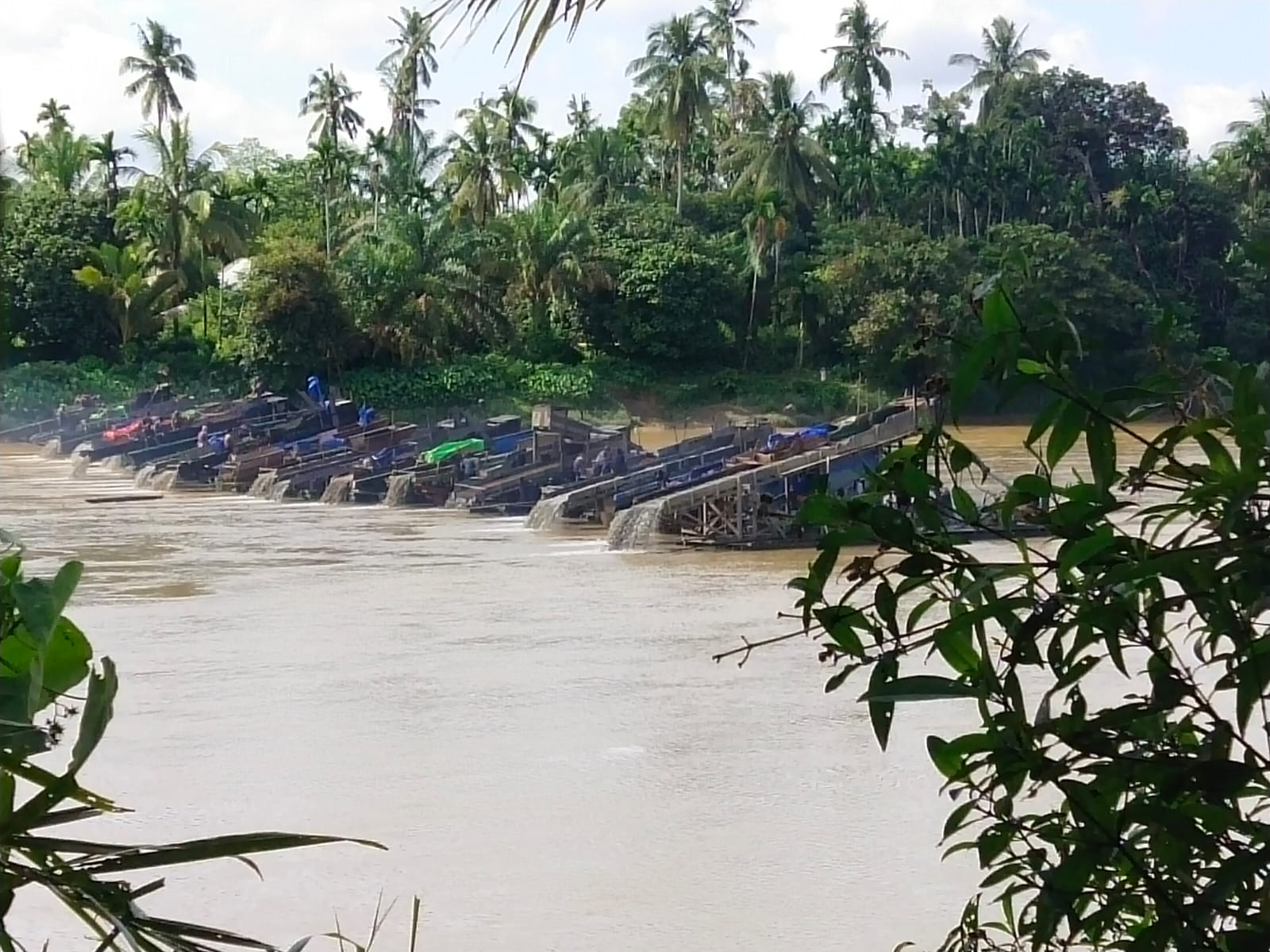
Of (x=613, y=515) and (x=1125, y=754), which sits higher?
(x=1125, y=754)

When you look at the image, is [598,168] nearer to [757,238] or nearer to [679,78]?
[679,78]

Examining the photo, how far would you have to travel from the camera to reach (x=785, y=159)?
2153cm

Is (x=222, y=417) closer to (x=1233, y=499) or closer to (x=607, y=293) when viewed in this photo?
(x=607, y=293)

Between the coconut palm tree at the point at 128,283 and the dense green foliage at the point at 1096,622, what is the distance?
19.4 meters

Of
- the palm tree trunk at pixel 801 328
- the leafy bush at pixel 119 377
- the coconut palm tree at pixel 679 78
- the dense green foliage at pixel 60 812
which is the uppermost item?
the coconut palm tree at pixel 679 78

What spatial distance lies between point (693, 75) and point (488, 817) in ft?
58.4

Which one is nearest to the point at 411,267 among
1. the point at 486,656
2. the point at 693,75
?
the point at 693,75

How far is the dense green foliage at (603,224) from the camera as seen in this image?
61.6ft

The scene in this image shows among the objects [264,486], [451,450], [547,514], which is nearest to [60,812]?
[547,514]

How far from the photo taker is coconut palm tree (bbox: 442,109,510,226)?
69.1 feet

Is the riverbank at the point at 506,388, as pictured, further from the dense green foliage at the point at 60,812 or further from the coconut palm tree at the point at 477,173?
the dense green foliage at the point at 60,812

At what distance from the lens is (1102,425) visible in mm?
639

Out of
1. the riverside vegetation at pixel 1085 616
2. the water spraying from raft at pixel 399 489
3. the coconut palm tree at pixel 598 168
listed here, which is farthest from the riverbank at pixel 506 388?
the riverside vegetation at pixel 1085 616

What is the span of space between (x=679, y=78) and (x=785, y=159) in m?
1.67
